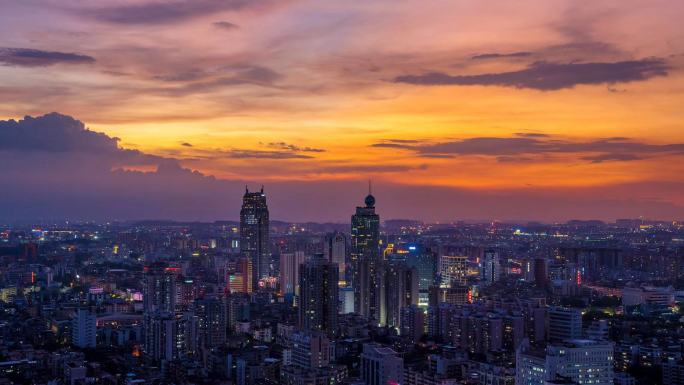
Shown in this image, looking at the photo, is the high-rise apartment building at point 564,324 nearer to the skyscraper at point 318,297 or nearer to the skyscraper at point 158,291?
the skyscraper at point 318,297

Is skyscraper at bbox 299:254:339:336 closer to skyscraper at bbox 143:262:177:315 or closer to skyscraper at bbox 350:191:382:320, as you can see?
skyscraper at bbox 350:191:382:320

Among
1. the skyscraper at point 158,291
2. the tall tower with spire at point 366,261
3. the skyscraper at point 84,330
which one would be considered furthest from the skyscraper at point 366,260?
the skyscraper at point 84,330

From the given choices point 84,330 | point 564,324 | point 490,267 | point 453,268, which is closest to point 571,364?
point 564,324

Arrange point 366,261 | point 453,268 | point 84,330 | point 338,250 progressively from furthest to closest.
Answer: point 338,250, point 453,268, point 366,261, point 84,330

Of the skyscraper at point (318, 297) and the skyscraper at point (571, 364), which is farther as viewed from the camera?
the skyscraper at point (318, 297)

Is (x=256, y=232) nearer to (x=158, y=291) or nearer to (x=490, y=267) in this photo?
(x=490, y=267)

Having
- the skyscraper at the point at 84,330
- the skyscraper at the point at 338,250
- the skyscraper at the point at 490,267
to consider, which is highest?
the skyscraper at the point at 338,250

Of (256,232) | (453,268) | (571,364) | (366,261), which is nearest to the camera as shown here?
(571,364)

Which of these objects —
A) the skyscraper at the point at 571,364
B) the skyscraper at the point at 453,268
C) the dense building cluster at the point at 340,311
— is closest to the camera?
the skyscraper at the point at 571,364

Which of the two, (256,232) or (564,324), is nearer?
(564,324)
